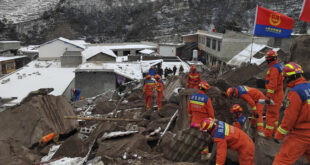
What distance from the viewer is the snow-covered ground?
5941cm

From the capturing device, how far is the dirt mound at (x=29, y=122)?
5816 mm

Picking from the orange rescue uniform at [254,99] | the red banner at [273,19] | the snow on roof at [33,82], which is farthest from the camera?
the snow on roof at [33,82]

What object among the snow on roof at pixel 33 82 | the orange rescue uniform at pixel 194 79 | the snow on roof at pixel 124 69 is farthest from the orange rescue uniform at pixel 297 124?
the snow on roof at pixel 124 69

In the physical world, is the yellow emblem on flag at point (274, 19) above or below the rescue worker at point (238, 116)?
above

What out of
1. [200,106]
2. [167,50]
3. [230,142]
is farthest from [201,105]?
[167,50]

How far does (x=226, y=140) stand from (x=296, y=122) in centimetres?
109

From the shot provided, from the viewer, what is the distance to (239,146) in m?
3.92

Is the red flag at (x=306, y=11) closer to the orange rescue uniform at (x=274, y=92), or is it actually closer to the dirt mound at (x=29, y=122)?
the orange rescue uniform at (x=274, y=92)

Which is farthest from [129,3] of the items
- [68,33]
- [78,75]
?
[78,75]

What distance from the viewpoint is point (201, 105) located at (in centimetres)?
500

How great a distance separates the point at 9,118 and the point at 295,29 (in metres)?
33.4

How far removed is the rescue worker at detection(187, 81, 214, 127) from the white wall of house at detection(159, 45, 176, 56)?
2957 cm

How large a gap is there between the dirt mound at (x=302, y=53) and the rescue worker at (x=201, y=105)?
175 inches

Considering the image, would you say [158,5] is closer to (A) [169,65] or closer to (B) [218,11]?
(B) [218,11]
